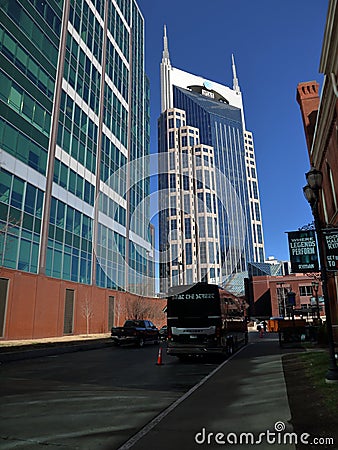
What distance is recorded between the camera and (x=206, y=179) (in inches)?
4998

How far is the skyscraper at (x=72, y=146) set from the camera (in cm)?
2633

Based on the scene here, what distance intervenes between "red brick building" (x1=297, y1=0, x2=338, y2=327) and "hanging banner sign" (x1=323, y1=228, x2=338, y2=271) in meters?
5.52

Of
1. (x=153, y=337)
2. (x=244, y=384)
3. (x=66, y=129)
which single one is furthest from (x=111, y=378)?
(x=66, y=129)

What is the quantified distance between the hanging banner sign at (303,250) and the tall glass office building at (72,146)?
1532 cm

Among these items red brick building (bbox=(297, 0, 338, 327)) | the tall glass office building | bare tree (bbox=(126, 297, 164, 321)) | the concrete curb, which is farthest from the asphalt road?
bare tree (bbox=(126, 297, 164, 321))

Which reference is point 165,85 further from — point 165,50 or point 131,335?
point 131,335

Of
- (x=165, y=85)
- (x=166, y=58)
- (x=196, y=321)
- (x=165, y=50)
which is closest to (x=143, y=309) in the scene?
(x=196, y=321)

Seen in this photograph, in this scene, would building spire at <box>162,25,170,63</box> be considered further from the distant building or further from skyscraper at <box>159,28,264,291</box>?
the distant building

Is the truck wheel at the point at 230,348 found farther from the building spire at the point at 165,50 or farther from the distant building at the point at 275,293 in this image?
the building spire at the point at 165,50

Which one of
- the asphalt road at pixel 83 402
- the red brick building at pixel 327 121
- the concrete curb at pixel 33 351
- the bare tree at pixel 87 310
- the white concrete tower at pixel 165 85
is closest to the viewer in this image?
the asphalt road at pixel 83 402

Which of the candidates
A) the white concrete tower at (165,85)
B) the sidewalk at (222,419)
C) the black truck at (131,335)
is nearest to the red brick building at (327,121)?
the sidewalk at (222,419)

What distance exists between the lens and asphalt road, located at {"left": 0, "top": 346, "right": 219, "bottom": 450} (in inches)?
203

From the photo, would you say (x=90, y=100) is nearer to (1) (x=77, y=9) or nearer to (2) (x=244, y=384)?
(1) (x=77, y=9)

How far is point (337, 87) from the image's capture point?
12.8 metres
